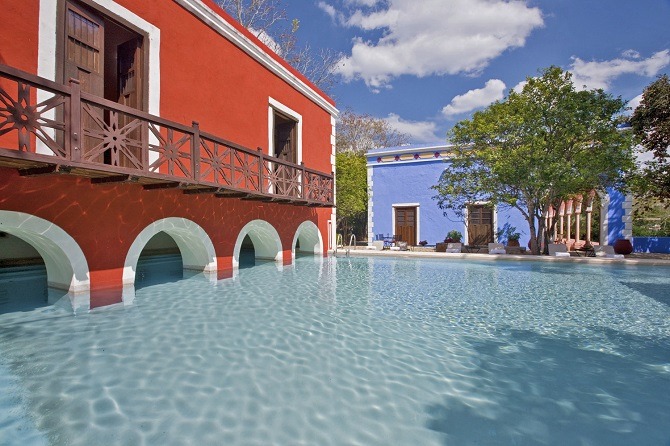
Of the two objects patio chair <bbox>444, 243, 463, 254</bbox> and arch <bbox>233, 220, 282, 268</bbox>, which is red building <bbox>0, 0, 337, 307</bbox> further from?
patio chair <bbox>444, 243, 463, 254</bbox>

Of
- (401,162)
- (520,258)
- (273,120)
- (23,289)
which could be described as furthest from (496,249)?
(23,289)

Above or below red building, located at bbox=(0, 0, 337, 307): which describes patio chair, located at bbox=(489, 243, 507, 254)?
below

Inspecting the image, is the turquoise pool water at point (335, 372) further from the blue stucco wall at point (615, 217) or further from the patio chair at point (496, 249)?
the blue stucco wall at point (615, 217)

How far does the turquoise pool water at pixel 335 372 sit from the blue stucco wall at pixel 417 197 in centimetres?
1354

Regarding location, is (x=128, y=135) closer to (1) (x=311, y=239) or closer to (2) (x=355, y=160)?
(1) (x=311, y=239)

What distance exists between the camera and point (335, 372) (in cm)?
353

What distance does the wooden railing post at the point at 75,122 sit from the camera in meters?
4.79

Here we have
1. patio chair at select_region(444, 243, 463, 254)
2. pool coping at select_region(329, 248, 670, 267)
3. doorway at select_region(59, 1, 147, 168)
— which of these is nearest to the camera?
doorway at select_region(59, 1, 147, 168)

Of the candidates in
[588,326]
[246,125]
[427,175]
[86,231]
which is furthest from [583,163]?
[86,231]

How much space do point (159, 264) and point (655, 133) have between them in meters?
21.0

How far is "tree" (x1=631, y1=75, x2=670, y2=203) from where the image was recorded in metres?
14.5

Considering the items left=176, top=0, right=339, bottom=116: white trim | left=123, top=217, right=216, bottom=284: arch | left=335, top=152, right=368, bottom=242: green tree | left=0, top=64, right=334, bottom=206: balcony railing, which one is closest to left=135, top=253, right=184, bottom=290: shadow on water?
left=123, top=217, right=216, bottom=284: arch

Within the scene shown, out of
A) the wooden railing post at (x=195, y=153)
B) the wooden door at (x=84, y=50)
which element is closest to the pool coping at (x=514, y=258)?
the wooden railing post at (x=195, y=153)

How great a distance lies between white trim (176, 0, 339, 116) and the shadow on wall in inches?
711
